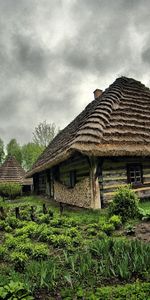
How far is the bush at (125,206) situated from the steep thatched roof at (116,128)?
8.38 ft

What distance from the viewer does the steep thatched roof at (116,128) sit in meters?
12.3

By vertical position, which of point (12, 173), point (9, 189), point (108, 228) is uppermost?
point (12, 173)

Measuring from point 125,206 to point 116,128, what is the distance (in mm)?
5099

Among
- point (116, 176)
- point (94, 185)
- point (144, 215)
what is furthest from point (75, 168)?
point (144, 215)

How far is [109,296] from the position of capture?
4199mm

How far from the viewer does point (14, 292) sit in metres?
4.07

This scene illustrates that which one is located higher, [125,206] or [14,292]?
[125,206]

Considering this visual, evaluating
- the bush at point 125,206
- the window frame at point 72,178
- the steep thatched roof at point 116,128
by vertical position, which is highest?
the steep thatched roof at point 116,128

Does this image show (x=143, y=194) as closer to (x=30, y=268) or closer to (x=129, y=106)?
(x=129, y=106)

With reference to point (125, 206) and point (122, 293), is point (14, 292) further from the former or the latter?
point (125, 206)

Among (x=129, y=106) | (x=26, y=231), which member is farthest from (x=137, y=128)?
(x=26, y=231)

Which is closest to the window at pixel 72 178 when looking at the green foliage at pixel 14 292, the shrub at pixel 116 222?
the shrub at pixel 116 222

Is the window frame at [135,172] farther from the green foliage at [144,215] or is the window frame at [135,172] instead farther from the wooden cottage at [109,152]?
the green foliage at [144,215]

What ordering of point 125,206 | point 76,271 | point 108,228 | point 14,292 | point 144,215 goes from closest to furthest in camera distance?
point 14,292 < point 76,271 < point 108,228 < point 144,215 < point 125,206
